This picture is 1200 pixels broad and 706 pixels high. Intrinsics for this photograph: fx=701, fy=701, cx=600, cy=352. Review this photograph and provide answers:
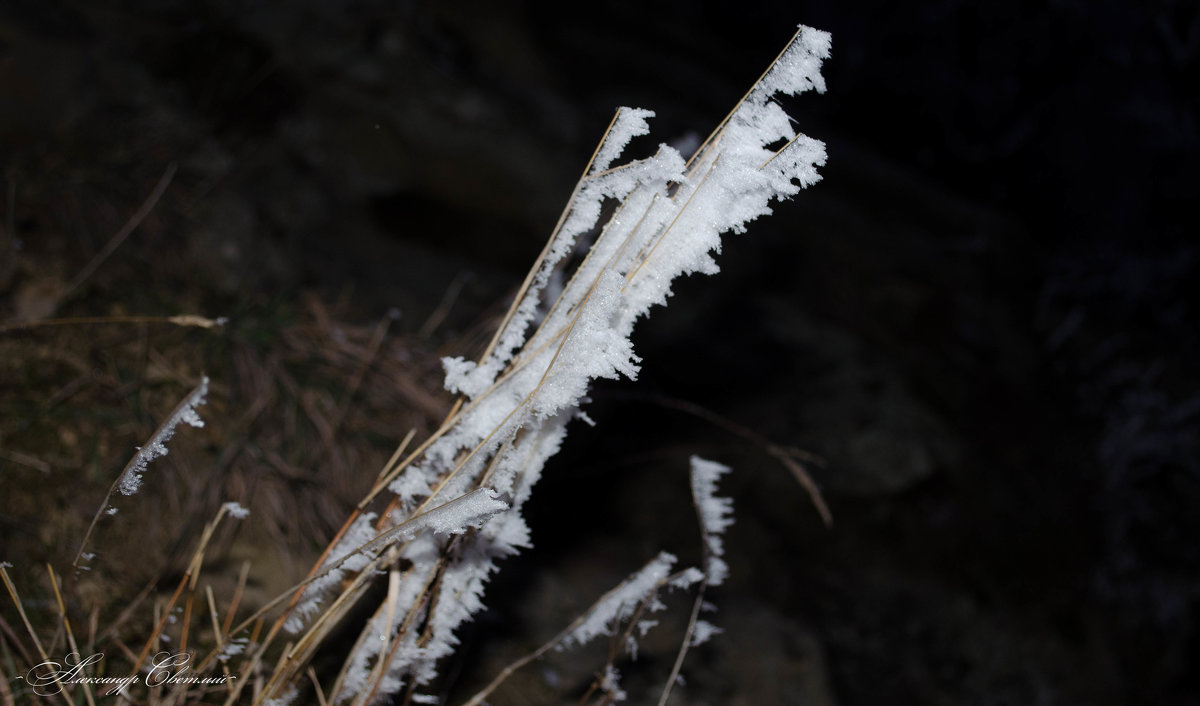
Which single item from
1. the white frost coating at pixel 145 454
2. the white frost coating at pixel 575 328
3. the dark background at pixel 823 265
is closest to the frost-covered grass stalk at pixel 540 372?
the white frost coating at pixel 575 328

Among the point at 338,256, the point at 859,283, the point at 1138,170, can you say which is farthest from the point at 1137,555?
the point at 338,256

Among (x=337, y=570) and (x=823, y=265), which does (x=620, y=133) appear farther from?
(x=823, y=265)

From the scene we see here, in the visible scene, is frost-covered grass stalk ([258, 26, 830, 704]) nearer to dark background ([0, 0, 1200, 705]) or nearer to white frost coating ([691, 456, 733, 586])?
white frost coating ([691, 456, 733, 586])

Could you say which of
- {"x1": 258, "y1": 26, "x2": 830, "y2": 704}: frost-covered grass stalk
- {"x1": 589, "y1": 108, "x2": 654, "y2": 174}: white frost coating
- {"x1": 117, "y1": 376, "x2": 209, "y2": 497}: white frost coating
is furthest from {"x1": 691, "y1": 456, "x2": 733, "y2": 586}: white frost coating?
{"x1": 117, "y1": 376, "x2": 209, "y2": 497}: white frost coating

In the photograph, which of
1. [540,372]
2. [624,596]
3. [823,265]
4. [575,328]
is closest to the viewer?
[575,328]

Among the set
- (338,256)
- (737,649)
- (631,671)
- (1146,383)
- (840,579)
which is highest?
(1146,383)

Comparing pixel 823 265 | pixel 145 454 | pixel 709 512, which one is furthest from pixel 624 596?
pixel 823 265

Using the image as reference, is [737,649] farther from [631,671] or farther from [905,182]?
[905,182]

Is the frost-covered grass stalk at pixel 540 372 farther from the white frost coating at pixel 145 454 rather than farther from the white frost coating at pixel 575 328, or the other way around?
the white frost coating at pixel 145 454
